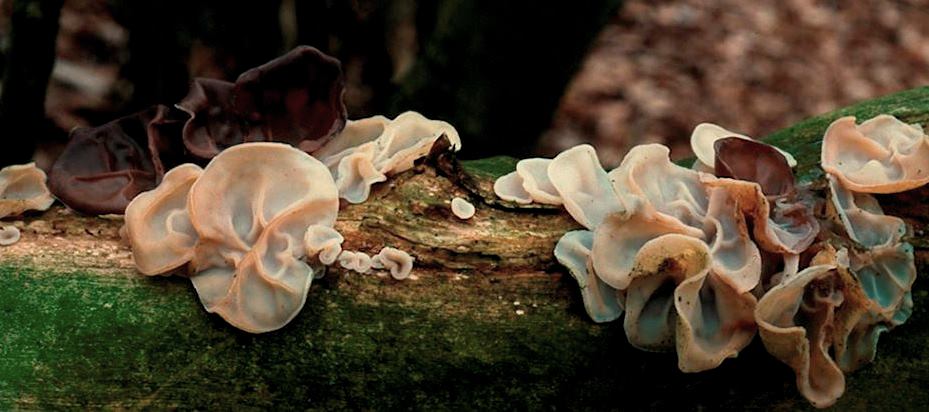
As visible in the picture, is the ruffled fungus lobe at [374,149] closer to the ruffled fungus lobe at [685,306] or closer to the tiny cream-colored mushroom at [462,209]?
the tiny cream-colored mushroom at [462,209]

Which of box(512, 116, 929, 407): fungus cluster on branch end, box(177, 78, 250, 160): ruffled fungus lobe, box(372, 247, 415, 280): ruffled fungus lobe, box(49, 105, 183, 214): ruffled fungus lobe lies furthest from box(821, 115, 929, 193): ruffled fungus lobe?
box(49, 105, 183, 214): ruffled fungus lobe

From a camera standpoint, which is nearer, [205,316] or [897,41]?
[205,316]

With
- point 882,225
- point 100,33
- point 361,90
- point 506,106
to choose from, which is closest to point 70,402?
point 882,225

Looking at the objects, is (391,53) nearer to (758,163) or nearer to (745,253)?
(758,163)

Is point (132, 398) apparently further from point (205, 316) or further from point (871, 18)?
point (871, 18)

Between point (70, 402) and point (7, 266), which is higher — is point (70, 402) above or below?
below

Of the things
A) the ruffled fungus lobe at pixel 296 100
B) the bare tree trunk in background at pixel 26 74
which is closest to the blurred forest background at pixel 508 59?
the bare tree trunk in background at pixel 26 74
